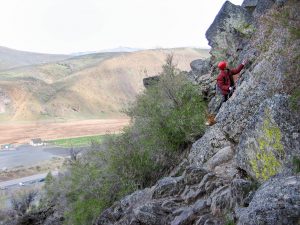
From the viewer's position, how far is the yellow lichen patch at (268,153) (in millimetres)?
8484

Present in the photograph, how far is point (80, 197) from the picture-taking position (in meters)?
20.3

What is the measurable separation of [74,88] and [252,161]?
5501 inches

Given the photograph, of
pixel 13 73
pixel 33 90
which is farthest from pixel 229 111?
pixel 13 73

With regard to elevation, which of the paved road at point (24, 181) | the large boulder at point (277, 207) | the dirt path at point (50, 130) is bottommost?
the dirt path at point (50, 130)

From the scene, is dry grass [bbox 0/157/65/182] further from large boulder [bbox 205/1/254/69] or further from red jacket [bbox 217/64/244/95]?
red jacket [bbox 217/64/244/95]

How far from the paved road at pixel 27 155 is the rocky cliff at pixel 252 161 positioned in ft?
211

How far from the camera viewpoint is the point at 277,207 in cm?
648

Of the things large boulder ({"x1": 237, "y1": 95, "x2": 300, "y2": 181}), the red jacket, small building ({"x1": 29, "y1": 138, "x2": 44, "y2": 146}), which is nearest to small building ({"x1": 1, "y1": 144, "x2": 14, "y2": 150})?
small building ({"x1": 29, "y1": 138, "x2": 44, "y2": 146})

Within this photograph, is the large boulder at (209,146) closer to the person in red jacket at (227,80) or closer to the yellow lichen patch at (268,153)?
the person in red jacket at (227,80)

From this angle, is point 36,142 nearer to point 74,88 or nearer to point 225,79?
point 74,88

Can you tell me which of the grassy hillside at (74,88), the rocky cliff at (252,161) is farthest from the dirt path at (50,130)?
the rocky cliff at (252,161)

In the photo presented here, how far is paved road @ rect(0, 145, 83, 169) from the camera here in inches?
2992

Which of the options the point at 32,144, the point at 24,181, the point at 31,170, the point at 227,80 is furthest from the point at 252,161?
the point at 32,144

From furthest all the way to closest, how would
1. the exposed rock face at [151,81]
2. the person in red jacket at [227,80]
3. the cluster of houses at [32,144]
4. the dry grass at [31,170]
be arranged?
the cluster of houses at [32,144], the dry grass at [31,170], the exposed rock face at [151,81], the person in red jacket at [227,80]
